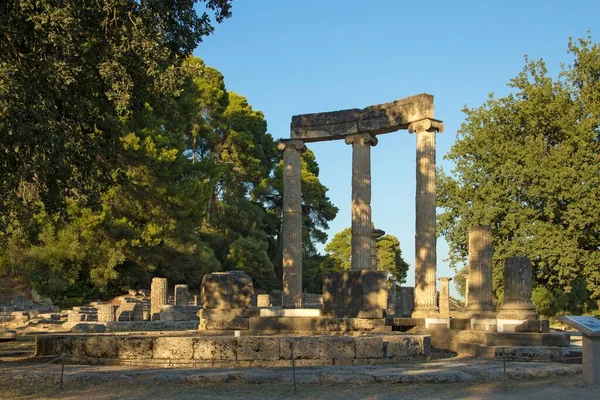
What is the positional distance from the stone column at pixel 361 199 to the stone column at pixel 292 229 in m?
2.14

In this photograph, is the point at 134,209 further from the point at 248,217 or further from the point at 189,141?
the point at 189,141

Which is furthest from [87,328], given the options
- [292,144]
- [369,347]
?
[369,347]

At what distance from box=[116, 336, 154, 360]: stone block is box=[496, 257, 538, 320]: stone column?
1005 centimetres

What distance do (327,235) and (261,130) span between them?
9.98m

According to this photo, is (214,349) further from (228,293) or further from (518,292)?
(518,292)

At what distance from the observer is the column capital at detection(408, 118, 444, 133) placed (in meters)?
23.4

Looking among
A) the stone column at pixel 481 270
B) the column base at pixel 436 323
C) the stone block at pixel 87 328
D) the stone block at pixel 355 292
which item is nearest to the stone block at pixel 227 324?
the stone block at pixel 355 292

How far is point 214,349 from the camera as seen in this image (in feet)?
40.1

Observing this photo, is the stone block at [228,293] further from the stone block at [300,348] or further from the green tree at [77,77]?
the stone block at [300,348]

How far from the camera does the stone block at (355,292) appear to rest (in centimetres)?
1883

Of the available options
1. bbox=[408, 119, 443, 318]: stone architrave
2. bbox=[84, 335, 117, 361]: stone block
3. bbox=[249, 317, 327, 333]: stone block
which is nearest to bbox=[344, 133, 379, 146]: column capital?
bbox=[408, 119, 443, 318]: stone architrave

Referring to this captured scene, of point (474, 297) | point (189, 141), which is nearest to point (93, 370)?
point (474, 297)

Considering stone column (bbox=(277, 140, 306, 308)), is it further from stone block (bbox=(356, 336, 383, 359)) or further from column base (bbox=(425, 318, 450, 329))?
stone block (bbox=(356, 336, 383, 359))

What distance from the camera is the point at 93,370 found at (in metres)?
11.3
